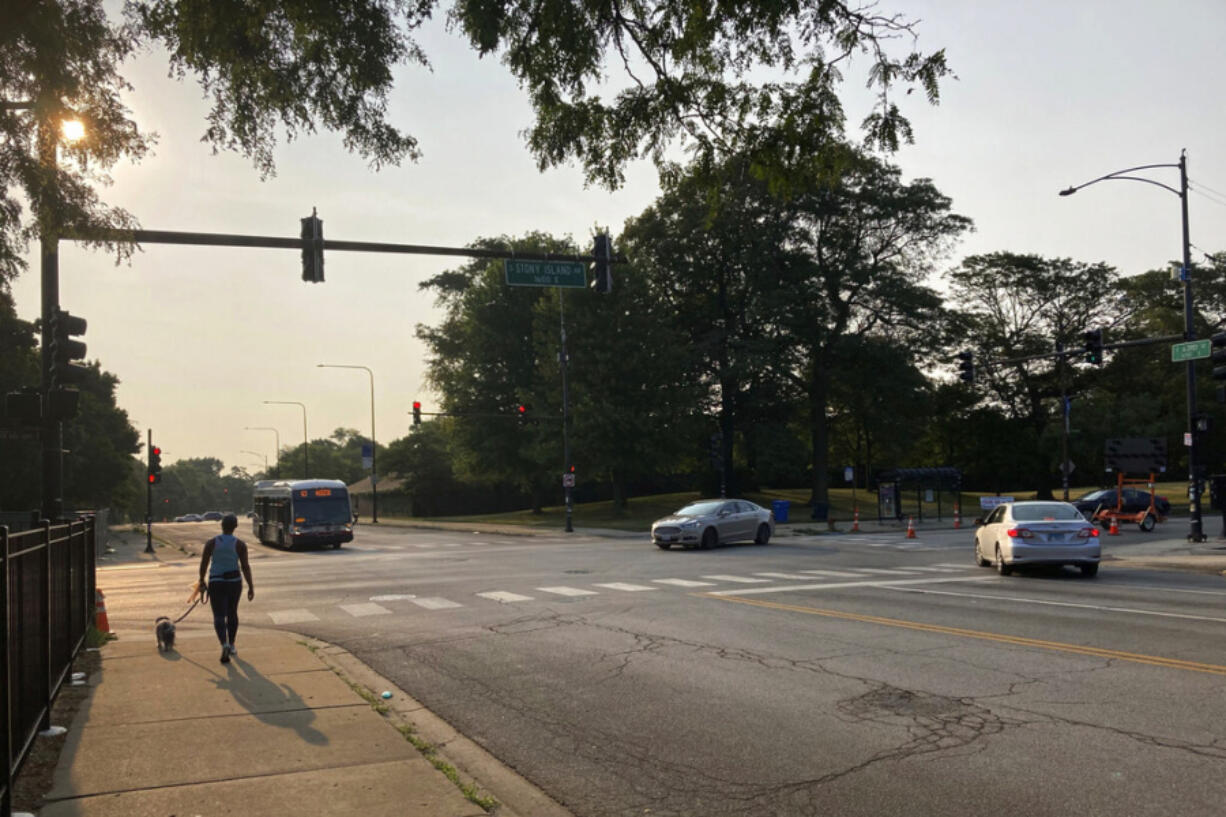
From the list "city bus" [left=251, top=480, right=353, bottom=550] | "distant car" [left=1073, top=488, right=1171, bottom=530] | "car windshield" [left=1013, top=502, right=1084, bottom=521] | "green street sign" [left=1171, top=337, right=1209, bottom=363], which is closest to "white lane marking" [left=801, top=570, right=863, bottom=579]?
"car windshield" [left=1013, top=502, right=1084, bottom=521]

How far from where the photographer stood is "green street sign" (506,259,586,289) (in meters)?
17.2

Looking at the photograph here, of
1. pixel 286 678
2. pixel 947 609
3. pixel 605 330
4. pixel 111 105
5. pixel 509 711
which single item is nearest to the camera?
pixel 509 711

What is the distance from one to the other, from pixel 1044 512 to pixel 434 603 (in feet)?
39.9

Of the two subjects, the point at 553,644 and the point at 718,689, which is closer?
the point at 718,689

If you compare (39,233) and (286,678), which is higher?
(39,233)

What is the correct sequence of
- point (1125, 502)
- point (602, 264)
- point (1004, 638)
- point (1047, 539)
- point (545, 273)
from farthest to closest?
point (1125, 502), point (1047, 539), point (545, 273), point (602, 264), point (1004, 638)

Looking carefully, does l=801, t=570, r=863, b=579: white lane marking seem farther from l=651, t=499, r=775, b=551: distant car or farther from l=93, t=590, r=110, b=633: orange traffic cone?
l=93, t=590, r=110, b=633: orange traffic cone

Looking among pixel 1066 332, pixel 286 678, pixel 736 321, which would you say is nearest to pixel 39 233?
pixel 286 678

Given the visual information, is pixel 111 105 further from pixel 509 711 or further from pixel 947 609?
pixel 947 609

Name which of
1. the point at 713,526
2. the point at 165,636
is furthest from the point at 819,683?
the point at 713,526

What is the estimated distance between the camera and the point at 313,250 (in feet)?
51.2

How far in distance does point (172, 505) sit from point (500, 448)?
151 m

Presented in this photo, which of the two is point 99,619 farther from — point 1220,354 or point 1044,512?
point 1220,354

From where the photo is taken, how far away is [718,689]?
9.27 m
